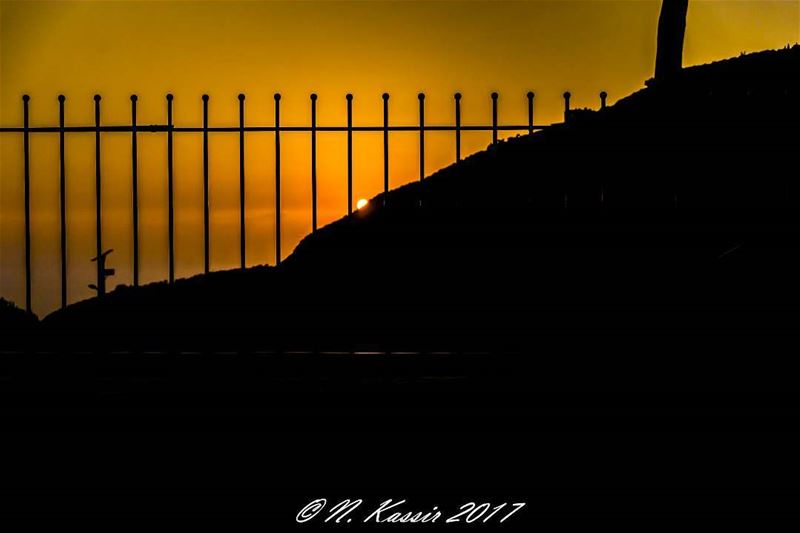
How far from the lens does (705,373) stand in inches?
333

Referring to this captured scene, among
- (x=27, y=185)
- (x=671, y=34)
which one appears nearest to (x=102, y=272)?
(x=27, y=185)

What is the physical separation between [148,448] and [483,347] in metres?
5.34

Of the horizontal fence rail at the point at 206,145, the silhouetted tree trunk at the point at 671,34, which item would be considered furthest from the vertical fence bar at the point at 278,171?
the silhouetted tree trunk at the point at 671,34

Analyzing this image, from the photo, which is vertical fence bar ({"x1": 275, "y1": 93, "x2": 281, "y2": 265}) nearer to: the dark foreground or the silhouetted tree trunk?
the dark foreground

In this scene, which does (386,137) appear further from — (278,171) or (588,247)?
(588,247)

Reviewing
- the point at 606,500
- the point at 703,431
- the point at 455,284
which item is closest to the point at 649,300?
the point at 703,431

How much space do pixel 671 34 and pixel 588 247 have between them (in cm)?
430

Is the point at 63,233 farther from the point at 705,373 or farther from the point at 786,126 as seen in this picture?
the point at 786,126

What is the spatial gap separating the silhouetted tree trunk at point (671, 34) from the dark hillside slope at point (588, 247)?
0.93 ft

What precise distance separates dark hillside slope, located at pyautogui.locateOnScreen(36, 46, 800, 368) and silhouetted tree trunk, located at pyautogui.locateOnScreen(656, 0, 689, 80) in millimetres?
283

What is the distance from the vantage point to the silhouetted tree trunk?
16656 mm

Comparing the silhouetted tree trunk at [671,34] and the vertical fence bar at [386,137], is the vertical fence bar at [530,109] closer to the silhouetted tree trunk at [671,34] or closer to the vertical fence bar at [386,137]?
the vertical fence bar at [386,137]

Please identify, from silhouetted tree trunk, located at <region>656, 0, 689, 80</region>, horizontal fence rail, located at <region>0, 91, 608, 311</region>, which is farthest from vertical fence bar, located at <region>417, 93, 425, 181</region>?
silhouetted tree trunk, located at <region>656, 0, 689, 80</region>

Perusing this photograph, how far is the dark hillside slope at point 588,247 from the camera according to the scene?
904 cm
